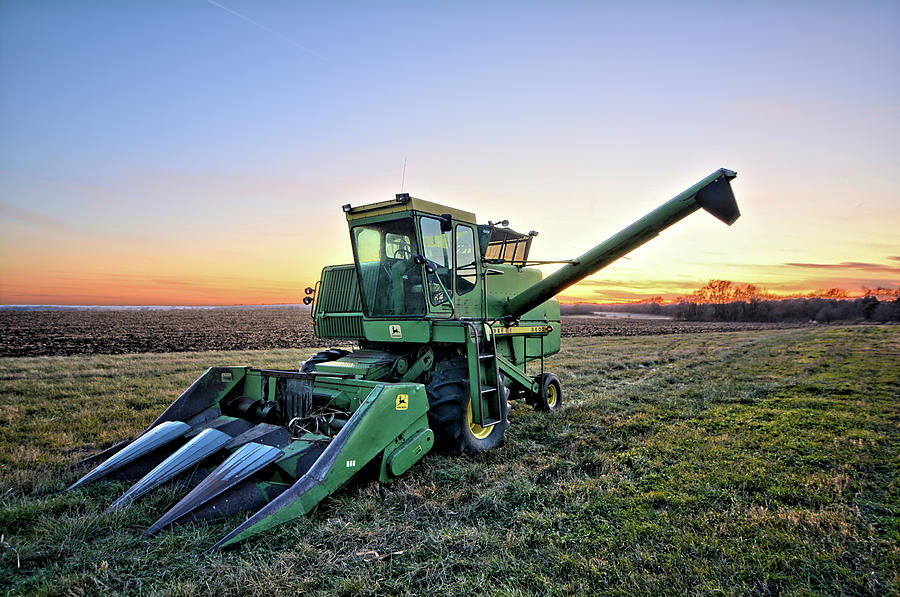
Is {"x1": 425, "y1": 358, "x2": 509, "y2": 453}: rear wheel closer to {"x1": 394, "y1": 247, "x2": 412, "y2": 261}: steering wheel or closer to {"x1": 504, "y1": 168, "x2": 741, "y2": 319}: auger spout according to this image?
{"x1": 394, "y1": 247, "x2": 412, "y2": 261}: steering wheel

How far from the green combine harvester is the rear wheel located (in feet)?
0.05

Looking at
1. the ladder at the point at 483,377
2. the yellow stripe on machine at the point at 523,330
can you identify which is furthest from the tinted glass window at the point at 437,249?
the yellow stripe on machine at the point at 523,330

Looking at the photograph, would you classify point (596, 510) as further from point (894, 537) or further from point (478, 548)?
point (894, 537)

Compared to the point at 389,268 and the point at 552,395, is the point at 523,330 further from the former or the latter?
the point at 389,268

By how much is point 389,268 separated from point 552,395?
4.10m

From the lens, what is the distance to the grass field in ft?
10.4

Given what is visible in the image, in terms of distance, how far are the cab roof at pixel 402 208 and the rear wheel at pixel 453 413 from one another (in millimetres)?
2099

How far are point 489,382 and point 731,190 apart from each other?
400 centimetres

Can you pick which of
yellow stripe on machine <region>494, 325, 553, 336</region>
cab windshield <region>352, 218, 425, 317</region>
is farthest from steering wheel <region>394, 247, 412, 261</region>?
yellow stripe on machine <region>494, 325, 553, 336</region>

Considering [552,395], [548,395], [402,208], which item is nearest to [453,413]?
[402,208]

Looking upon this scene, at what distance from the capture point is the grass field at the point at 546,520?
3.16 m

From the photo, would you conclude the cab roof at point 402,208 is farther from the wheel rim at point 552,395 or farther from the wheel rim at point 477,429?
the wheel rim at point 552,395

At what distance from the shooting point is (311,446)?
453 cm

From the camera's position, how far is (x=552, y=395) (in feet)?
28.9
